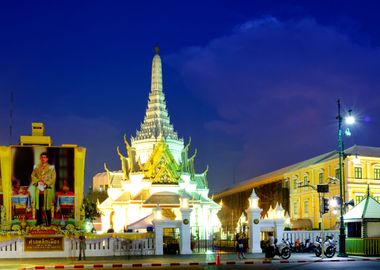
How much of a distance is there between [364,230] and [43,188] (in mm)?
16469

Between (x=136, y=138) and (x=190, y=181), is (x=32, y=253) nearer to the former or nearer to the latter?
(x=190, y=181)

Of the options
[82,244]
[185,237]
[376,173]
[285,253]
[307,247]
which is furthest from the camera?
[376,173]

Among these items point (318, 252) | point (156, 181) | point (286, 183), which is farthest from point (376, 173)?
point (318, 252)

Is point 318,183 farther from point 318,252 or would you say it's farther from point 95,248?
point 95,248

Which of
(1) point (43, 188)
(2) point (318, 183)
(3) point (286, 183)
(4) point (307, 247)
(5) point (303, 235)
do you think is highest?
(3) point (286, 183)

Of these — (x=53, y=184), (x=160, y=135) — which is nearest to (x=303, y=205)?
(x=160, y=135)

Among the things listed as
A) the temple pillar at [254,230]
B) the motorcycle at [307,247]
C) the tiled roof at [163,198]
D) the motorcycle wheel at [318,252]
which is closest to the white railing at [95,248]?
the temple pillar at [254,230]

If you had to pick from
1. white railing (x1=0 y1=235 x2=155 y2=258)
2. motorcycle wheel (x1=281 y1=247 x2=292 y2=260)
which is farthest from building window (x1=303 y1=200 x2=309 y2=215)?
motorcycle wheel (x1=281 y1=247 x2=292 y2=260)

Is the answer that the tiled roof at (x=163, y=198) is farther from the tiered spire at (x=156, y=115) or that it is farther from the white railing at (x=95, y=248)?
the white railing at (x=95, y=248)

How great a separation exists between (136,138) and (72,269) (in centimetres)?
4533

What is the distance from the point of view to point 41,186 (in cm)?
3262

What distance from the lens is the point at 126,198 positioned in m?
58.0

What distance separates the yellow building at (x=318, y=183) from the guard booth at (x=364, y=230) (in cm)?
1630

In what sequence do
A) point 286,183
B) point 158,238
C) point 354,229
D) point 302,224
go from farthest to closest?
point 286,183
point 302,224
point 158,238
point 354,229
